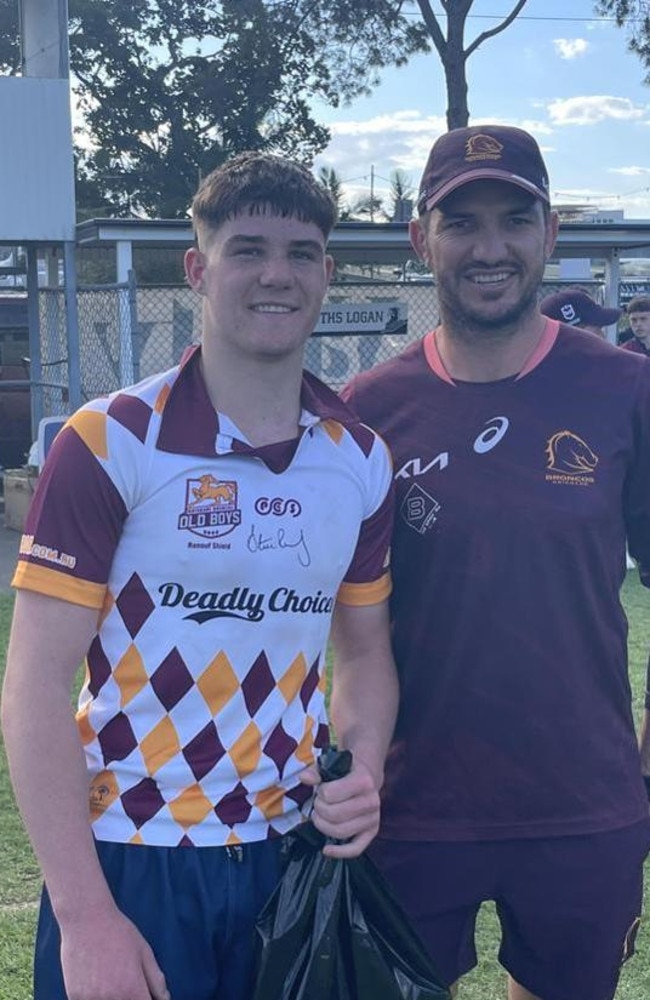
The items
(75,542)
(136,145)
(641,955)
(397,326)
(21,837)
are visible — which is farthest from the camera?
(136,145)

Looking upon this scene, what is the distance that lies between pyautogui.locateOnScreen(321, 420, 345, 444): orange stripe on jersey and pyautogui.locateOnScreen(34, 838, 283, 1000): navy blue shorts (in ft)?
2.35

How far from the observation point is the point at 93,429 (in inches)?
72.4

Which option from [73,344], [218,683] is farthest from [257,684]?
[73,344]

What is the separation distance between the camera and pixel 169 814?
6.28 ft

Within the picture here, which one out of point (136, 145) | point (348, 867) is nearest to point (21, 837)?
point (348, 867)

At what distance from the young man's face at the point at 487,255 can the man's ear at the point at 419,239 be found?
60mm

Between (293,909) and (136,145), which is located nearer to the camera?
(293,909)

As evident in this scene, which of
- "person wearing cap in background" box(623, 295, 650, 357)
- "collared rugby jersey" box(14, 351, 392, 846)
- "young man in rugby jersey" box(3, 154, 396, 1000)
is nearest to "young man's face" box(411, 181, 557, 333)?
"young man in rugby jersey" box(3, 154, 396, 1000)

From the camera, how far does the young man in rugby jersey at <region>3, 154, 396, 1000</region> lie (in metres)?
1.79

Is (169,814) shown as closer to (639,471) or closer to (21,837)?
(639,471)

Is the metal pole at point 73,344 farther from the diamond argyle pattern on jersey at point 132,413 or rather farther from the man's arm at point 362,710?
the diamond argyle pattern on jersey at point 132,413

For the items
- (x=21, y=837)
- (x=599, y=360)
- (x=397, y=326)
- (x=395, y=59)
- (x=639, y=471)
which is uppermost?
(x=395, y=59)

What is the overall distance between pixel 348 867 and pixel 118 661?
0.54 metres
